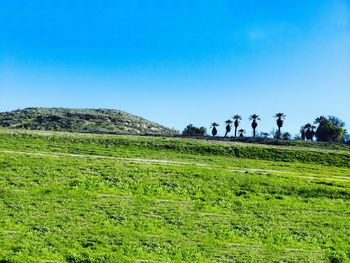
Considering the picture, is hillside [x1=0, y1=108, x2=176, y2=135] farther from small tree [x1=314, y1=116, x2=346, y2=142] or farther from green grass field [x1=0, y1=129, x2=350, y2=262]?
green grass field [x1=0, y1=129, x2=350, y2=262]

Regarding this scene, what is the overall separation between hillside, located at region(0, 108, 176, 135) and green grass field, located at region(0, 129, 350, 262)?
105 m

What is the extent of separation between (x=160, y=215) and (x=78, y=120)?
14011 centimetres

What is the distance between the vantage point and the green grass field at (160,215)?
18.6 metres

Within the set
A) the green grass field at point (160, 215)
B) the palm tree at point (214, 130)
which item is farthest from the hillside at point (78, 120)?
the green grass field at point (160, 215)

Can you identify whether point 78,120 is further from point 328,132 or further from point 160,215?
point 160,215

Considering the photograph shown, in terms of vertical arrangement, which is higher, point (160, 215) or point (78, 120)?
point (78, 120)

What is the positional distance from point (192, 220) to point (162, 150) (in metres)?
43.6

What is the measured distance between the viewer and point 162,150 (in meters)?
66.8

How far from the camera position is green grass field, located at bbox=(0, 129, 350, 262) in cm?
1864

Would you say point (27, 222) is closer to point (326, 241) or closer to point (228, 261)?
point (228, 261)

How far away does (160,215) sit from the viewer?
23484mm

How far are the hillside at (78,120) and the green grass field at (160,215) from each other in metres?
105

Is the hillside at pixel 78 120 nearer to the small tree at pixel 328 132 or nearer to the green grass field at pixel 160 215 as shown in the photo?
the small tree at pixel 328 132

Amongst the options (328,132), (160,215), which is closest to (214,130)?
(328,132)
